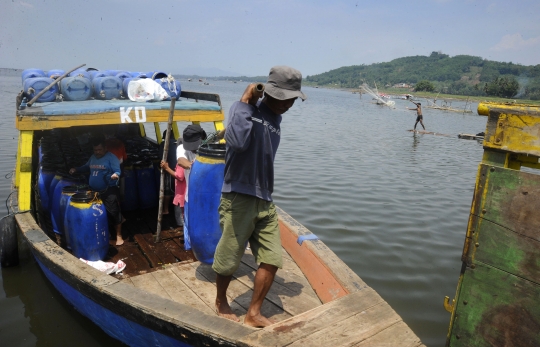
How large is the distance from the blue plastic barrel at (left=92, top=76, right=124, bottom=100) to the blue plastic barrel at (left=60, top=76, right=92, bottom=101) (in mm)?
173

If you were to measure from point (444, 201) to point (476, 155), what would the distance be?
26.8 feet

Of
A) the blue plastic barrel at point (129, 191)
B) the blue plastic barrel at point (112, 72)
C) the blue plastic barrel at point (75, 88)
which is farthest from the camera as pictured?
the blue plastic barrel at point (112, 72)

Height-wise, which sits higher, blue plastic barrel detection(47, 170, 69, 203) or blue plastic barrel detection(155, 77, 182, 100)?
blue plastic barrel detection(155, 77, 182, 100)

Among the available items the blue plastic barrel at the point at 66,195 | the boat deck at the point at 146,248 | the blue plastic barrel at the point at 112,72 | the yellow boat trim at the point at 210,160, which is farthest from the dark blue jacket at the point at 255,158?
the blue plastic barrel at the point at 112,72

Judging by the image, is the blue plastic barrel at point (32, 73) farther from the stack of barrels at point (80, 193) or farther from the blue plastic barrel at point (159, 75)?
the blue plastic barrel at point (159, 75)

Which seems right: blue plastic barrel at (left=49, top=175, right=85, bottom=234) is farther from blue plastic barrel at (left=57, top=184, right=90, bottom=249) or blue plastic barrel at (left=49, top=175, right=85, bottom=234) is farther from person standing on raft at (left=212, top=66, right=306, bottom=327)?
person standing on raft at (left=212, top=66, right=306, bottom=327)

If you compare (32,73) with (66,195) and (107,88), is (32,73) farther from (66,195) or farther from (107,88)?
(66,195)

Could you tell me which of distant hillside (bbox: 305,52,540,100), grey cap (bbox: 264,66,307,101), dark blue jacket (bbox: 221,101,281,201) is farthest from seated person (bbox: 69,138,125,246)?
distant hillside (bbox: 305,52,540,100)

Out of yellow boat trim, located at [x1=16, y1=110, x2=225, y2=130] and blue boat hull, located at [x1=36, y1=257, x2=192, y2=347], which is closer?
blue boat hull, located at [x1=36, y1=257, x2=192, y2=347]

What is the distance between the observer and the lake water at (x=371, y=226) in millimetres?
4480

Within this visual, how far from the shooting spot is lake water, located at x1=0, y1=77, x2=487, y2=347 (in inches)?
176

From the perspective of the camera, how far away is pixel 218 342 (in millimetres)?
2389

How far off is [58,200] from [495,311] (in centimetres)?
461

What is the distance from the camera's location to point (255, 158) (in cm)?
272
